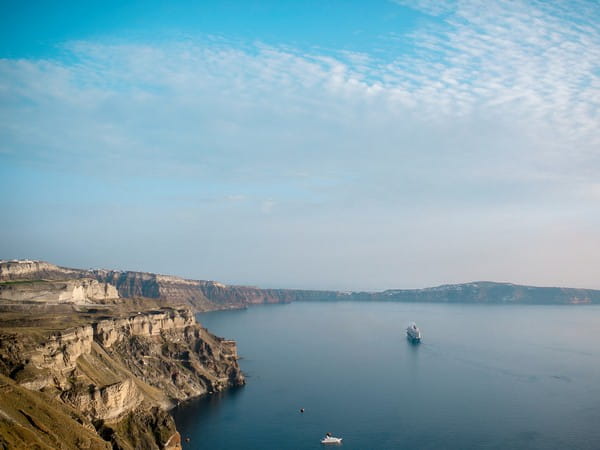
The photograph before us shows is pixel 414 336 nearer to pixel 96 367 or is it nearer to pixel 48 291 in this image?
pixel 48 291

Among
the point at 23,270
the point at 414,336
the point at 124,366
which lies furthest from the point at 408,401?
the point at 23,270

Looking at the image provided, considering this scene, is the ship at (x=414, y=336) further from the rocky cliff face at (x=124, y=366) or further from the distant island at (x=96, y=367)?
the distant island at (x=96, y=367)

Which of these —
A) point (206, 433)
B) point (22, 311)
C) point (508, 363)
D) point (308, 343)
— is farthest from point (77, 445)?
point (308, 343)

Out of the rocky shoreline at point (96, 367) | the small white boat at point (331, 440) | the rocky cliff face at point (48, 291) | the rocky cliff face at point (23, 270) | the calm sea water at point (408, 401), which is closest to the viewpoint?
the rocky shoreline at point (96, 367)

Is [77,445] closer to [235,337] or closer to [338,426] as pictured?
[338,426]

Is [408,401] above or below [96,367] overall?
below

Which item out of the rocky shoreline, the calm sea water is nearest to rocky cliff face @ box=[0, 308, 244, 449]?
the rocky shoreline

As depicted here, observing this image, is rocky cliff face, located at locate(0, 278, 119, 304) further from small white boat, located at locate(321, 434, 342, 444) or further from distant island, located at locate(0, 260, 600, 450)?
small white boat, located at locate(321, 434, 342, 444)

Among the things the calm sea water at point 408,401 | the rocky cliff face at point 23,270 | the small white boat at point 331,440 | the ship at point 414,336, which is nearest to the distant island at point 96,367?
the calm sea water at point 408,401

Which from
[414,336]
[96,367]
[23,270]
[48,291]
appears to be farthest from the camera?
[414,336]
